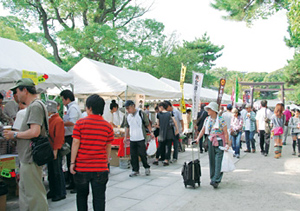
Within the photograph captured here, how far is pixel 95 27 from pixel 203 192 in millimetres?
14845

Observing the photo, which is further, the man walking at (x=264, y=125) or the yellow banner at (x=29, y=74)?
the man walking at (x=264, y=125)

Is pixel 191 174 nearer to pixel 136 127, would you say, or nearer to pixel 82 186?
pixel 136 127

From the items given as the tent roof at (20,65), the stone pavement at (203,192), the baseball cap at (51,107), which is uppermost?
the tent roof at (20,65)

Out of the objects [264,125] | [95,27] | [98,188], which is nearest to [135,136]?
[98,188]

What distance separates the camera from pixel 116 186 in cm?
570

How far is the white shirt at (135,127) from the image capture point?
6344 millimetres

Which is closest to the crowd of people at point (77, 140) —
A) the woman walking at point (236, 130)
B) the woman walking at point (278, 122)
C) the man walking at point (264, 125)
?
the woman walking at point (236, 130)

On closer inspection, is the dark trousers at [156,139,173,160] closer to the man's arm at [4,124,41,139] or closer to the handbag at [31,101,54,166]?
the handbag at [31,101,54,166]

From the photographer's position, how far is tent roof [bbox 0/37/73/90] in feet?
16.8

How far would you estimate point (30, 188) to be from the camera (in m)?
3.15

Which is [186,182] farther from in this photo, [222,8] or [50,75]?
[222,8]

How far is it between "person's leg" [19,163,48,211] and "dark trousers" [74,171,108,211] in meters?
0.52

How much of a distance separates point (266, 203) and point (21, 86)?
4269 mm

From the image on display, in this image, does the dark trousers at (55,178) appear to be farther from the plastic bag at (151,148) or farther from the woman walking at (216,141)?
the plastic bag at (151,148)
